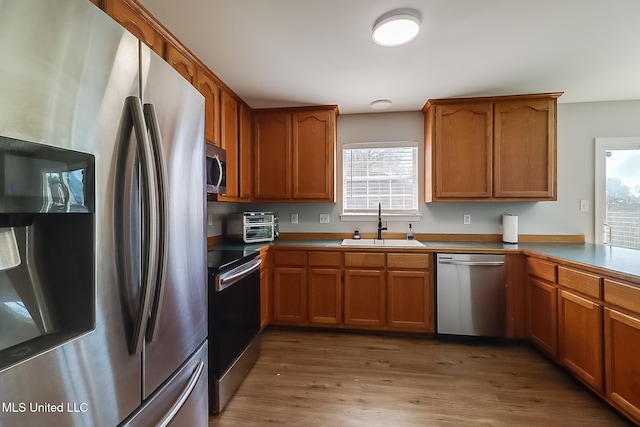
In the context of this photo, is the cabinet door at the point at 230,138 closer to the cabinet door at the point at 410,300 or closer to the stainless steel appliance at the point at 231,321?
the stainless steel appliance at the point at 231,321

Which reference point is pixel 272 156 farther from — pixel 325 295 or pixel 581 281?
pixel 581 281

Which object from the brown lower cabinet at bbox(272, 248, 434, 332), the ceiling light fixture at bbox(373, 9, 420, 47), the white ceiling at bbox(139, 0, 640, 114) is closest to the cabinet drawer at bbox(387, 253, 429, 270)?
the brown lower cabinet at bbox(272, 248, 434, 332)

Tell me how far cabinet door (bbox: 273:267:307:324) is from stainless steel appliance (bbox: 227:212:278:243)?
40 centimetres

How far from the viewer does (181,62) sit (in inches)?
75.4

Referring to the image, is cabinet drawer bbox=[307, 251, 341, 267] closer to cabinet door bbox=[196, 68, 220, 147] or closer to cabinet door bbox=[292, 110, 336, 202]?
cabinet door bbox=[292, 110, 336, 202]

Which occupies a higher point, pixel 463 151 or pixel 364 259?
pixel 463 151

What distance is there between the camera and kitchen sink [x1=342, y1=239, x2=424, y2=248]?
8.99 ft

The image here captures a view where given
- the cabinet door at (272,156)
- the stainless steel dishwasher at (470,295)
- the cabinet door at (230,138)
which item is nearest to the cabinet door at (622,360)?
the stainless steel dishwasher at (470,295)

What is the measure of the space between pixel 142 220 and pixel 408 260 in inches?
93.3

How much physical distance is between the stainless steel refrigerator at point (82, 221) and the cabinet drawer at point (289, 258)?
1.87m

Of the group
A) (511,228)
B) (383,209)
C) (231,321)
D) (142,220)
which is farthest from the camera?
(383,209)

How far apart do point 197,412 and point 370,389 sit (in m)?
1.20

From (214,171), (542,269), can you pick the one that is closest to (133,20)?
(214,171)

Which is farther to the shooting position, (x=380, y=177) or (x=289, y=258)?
(x=380, y=177)
